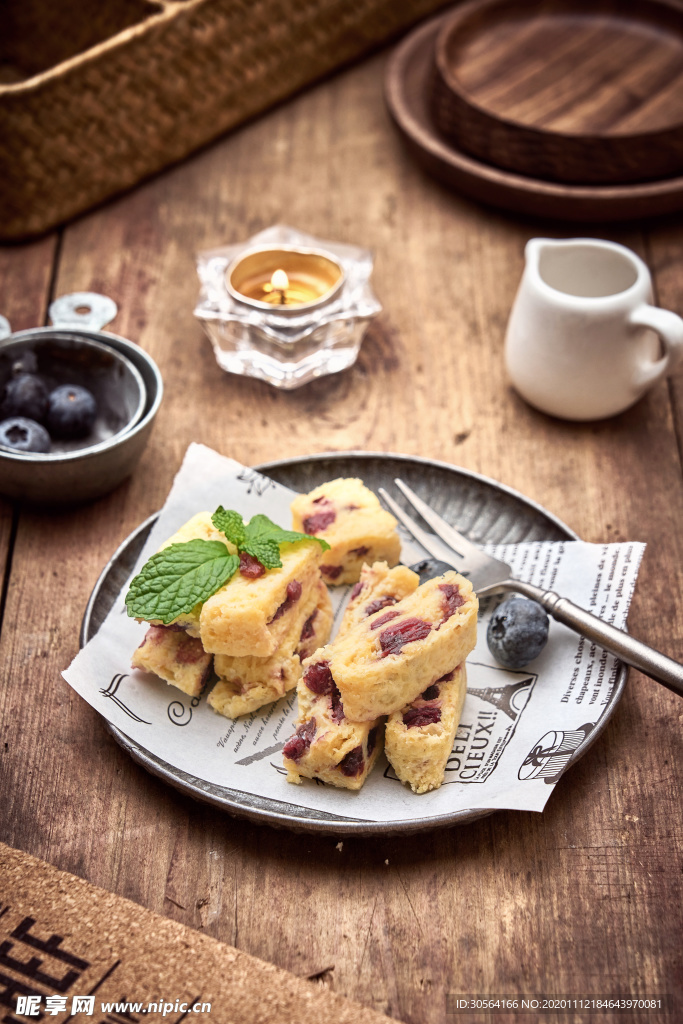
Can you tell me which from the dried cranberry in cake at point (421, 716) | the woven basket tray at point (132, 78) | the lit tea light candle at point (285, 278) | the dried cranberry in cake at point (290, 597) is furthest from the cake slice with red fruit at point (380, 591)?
the woven basket tray at point (132, 78)

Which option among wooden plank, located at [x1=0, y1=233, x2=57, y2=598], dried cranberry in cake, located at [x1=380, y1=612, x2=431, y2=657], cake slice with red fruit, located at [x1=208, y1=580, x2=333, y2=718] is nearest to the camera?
dried cranberry in cake, located at [x1=380, y1=612, x2=431, y2=657]

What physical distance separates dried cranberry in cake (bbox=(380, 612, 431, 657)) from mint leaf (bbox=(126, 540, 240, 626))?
0.32 meters

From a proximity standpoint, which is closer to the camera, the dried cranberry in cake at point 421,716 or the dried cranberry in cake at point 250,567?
the dried cranberry in cake at point 421,716

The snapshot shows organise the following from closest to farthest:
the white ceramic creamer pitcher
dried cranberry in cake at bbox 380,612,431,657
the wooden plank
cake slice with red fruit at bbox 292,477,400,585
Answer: dried cranberry in cake at bbox 380,612,431,657
cake slice with red fruit at bbox 292,477,400,585
the white ceramic creamer pitcher
the wooden plank

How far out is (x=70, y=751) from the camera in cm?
179

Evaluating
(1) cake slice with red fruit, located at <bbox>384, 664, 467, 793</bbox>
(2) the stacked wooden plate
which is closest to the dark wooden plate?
(2) the stacked wooden plate

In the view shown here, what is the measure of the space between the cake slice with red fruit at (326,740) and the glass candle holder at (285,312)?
110 cm

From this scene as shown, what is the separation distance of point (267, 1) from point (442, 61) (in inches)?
24.2

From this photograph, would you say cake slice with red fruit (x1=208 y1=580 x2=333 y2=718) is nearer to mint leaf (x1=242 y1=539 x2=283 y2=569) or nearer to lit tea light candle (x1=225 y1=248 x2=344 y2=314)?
mint leaf (x1=242 y1=539 x2=283 y2=569)

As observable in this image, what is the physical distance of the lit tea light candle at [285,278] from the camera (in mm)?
2502

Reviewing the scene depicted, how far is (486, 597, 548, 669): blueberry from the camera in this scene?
5.79 feet

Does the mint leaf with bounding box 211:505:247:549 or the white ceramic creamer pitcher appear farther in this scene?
the white ceramic creamer pitcher

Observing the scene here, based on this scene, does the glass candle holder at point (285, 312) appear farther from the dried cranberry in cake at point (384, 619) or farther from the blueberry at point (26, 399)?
the dried cranberry in cake at point (384, 619)

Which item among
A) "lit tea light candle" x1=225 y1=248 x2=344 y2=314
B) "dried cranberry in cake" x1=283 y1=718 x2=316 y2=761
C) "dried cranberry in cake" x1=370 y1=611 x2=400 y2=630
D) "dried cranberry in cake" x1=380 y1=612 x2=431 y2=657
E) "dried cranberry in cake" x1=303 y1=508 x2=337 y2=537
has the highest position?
"lit tea light candle" x1=225 y1=248 x2=344 y2=314
